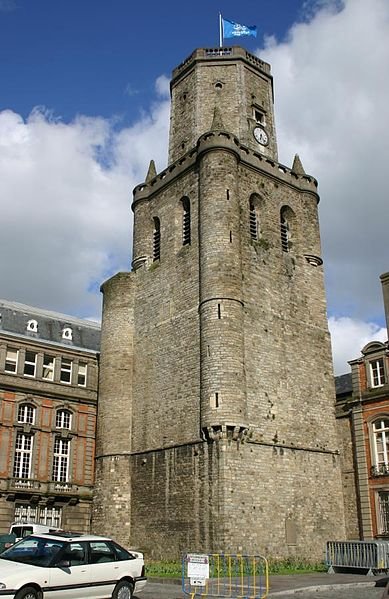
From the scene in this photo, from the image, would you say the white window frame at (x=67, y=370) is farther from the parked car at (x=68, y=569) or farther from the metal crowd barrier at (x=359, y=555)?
the parked car at (x=68, y=569)

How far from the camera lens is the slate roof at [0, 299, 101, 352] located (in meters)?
33.6

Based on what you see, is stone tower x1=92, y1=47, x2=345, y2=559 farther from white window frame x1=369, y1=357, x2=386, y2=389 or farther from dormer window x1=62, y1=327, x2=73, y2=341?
dormer window x1=62, y1=327, x2=73, y2=341

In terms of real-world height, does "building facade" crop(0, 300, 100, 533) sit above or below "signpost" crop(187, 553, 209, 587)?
above

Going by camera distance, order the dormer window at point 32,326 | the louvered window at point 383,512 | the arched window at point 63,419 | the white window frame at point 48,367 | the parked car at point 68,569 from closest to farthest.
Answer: the parked car at point 68,569
the louvered window at point 383,512
the arched window at point 63,419
the white window frame at point 48,367
the dormer window at point 32,326

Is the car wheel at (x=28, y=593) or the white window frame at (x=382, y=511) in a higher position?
the white window frame at (x=382, y=511)

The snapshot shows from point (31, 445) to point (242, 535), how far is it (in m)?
11.5

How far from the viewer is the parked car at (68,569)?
11.4m

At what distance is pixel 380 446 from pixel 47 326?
18.2 meters

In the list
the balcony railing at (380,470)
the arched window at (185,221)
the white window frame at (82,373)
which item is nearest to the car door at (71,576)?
the balcony railing at (380,470)

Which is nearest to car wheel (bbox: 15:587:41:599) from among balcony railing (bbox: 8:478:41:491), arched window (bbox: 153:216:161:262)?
balcony railing (bbox: 8:478:41:491)

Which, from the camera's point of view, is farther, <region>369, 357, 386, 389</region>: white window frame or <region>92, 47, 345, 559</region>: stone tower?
<region>369, 357, 386, 389</region>: white window frame

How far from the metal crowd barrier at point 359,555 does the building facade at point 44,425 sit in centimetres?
1319

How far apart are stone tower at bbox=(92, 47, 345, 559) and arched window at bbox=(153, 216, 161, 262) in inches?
3.3

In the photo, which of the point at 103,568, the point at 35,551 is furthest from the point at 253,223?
the point at 35,551
